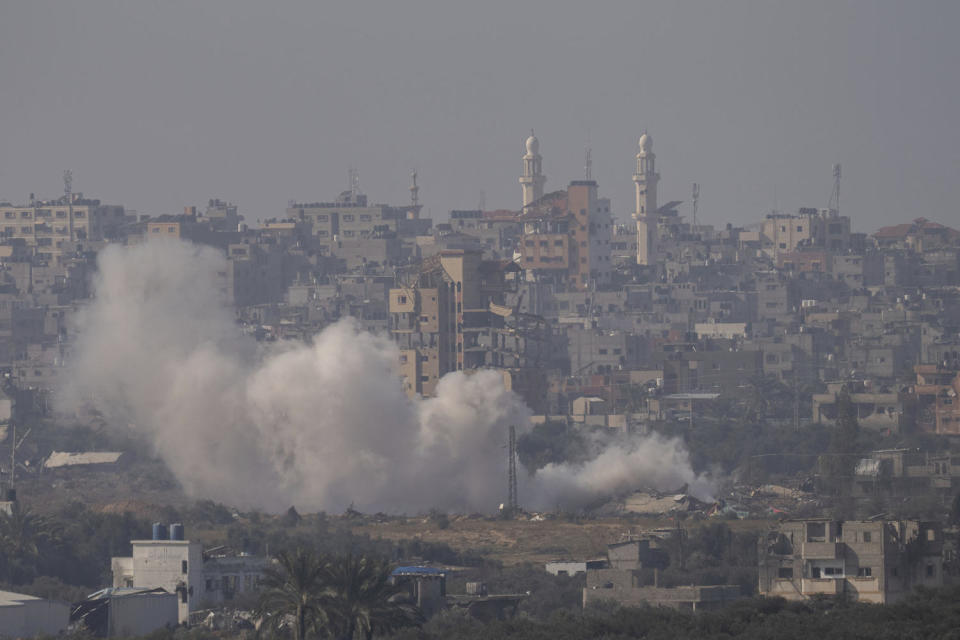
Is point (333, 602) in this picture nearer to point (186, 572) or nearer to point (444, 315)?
point (186, 572)

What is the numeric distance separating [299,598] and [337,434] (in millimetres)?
41135

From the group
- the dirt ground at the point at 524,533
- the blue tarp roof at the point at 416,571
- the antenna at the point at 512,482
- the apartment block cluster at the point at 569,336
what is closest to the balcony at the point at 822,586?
the blue tarp roof at the point at 416,571

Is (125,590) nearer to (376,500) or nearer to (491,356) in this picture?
(376,500)

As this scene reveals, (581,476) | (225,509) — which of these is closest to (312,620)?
(225,509)

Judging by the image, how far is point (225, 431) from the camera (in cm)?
10738

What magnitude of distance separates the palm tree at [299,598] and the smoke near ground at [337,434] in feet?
132

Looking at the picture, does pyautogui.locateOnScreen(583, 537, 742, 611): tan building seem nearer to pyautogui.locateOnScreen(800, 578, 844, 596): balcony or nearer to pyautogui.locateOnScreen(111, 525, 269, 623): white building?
pyautogui.locateOnScreen(800, 578, 844, 596): balcony

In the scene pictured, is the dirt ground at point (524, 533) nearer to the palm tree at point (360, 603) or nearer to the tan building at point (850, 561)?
the tan building at point (850, 561)

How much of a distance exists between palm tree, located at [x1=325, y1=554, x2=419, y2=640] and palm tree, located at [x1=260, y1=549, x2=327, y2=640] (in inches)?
11.2

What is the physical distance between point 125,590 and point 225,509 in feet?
98.4

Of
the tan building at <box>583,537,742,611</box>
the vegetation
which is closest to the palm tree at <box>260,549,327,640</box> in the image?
the vegetation

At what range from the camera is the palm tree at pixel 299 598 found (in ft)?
Result: 210

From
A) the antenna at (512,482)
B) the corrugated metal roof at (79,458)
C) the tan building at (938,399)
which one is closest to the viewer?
the antenna at (512,482)

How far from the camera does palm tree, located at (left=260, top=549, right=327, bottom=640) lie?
2522 inches
